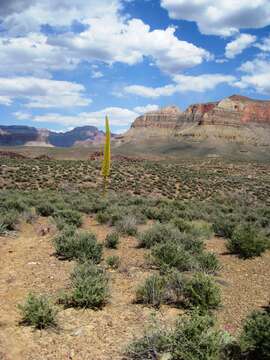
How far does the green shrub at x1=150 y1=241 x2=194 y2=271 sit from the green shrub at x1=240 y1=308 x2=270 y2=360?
3799mm

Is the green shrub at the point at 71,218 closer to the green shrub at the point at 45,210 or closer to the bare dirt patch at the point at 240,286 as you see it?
the green shrub at the point at 45,210

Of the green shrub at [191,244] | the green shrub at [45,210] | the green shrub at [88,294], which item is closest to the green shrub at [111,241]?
the green shrub at [191,244]

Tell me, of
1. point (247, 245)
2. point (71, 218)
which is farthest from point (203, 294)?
point (71, 218)

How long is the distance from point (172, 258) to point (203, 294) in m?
2.32

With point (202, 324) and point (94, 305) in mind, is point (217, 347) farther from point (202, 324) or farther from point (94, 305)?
point (94, 305)

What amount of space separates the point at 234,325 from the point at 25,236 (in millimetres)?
8373

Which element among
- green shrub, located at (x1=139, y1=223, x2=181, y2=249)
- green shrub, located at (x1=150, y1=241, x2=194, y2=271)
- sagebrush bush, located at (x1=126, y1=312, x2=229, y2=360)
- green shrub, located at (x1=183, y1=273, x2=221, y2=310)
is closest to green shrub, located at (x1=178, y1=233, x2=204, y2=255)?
green shrub, located at (x1=139, y1=223, x2=181, y2=249)

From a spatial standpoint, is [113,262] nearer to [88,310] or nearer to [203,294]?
[88,310]

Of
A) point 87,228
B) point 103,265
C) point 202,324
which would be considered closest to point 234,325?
point 202,324

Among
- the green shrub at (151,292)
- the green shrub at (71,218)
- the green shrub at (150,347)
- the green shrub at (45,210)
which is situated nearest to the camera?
the green shrub at (150,347)

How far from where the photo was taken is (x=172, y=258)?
9.38m

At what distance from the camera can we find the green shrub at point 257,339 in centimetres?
498

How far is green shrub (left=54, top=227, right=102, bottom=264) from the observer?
976cm

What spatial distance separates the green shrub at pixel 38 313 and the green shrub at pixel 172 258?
3.32 meters
